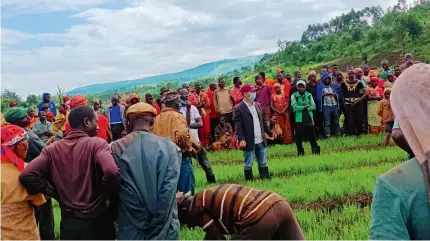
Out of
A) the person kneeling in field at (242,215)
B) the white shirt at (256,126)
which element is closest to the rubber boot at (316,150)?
the white shirt at (256,126)

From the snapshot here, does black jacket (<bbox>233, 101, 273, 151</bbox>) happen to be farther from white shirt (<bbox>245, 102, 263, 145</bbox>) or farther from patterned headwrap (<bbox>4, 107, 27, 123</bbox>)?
patterned headwrap (<bbox>4, 107, 27, 123</bbox>)

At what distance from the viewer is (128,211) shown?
3.93m

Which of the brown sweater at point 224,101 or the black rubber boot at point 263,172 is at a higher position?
the brown sweater at point 224,101

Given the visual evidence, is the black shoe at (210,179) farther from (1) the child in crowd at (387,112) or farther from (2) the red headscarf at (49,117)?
(2) the red headscarf at (49,117)

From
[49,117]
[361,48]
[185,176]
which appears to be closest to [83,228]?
[185,176]

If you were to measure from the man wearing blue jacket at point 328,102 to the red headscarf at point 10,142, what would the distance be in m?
9.49

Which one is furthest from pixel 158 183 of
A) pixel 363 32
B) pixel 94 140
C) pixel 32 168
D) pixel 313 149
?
pixel 363 32

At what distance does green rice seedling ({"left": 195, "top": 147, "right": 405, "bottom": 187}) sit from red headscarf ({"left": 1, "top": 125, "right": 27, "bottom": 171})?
514cm

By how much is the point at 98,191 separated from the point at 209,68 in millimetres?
69230

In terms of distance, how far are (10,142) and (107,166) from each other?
2.86 ft

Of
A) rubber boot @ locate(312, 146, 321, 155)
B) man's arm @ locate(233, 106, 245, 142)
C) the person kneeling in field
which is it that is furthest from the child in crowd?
the person kneeling in field

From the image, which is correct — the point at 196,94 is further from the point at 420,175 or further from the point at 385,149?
the point at 420,175

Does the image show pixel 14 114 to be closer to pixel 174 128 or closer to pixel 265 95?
pixel 174 128

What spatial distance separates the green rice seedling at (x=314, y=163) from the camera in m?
9.75
